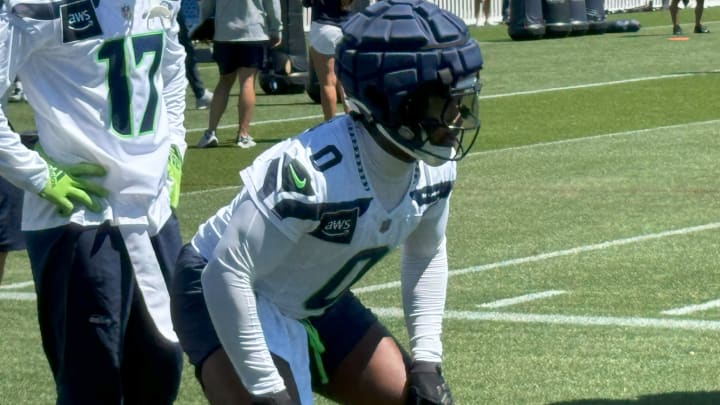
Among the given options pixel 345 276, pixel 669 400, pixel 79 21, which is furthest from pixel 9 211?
pixel 345 276

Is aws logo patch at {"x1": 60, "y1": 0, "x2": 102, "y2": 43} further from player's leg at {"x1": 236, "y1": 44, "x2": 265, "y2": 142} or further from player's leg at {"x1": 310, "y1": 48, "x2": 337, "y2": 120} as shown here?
player's leg at {"x1": 310, "y1": 48, "x2": 337, "y2": 120}

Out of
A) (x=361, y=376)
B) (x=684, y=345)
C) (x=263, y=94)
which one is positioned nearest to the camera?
(x=361, y=376)

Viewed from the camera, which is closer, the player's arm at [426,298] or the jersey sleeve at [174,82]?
the player's arm at [426,298]

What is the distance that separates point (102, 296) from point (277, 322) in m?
0.74

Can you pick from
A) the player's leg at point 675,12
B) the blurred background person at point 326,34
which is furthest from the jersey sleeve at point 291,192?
the player's leg at point 675,12

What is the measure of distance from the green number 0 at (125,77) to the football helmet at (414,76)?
95 cm

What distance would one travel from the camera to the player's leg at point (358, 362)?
175 inches

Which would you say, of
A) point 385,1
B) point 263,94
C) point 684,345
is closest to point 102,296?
point 385,1

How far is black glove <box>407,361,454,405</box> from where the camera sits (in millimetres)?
4285

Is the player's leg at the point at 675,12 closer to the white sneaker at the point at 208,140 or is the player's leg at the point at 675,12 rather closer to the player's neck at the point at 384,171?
the white sneaker at the point at 208,140

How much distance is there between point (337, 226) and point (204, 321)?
1.58ft

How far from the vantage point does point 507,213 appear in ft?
35.8

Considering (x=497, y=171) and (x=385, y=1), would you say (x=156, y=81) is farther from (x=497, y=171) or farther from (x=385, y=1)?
(x=497, y=171)

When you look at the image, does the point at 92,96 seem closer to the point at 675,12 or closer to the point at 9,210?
the point at 9,210
